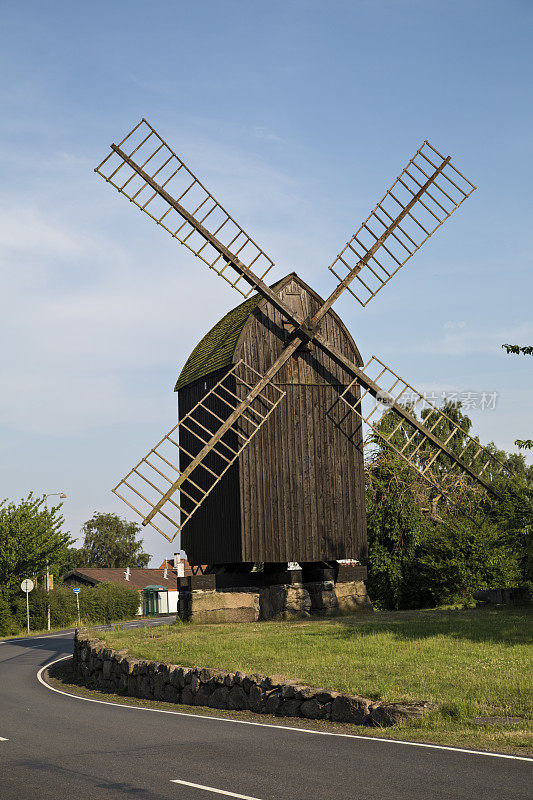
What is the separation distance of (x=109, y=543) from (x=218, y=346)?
82740 mm

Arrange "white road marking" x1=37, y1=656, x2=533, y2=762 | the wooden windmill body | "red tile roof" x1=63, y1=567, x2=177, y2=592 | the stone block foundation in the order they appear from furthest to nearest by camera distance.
A: "red tile roof" x1=63, y1=567, x2=177, y2=592
the stone block foundation
the wooden windmill body
"white road marking" x1=37, y1=656, x2=533, y2=762

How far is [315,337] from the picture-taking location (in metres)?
25.5

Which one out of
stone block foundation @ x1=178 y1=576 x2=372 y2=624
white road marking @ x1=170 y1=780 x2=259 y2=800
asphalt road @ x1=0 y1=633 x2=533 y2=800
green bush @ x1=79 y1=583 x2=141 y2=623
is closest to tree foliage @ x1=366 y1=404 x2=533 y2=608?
stone block foundation @ x1=178 y1=576 x2=372 y2=624

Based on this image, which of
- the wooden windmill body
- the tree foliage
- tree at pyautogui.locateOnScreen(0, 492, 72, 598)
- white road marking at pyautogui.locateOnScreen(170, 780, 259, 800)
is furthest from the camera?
tree at pyautogui.locateOnScreen(0, 492, 72, 598)

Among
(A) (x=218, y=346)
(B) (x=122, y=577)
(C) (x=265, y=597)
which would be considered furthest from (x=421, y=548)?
(B) (x=122, y=577)

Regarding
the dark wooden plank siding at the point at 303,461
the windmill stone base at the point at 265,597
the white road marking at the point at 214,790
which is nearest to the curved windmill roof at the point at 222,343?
the dark wooden plank siding at the point at 303,461

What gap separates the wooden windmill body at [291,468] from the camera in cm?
2444

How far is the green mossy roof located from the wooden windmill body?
0.09m

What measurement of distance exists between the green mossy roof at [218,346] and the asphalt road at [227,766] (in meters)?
14.1

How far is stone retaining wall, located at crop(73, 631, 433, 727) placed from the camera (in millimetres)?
11875

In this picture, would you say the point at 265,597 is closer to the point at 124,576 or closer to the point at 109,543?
the point at 124,576

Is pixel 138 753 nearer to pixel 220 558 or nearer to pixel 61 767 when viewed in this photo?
pixel 61 767

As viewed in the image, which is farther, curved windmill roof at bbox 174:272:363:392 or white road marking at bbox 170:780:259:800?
curved windmill roof at bbox 174:272:363:392

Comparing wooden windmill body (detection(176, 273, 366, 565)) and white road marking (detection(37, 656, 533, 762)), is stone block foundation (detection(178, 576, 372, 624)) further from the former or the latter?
white road marking (detection(37, 656, 533, 762))
